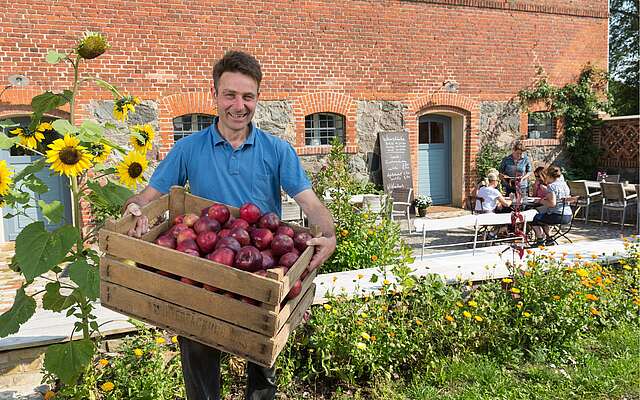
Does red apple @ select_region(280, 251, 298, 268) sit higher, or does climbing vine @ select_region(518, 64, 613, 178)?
climbing vine @ select_region(518, 64, 613, 178)

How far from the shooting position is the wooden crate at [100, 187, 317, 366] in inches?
76.4

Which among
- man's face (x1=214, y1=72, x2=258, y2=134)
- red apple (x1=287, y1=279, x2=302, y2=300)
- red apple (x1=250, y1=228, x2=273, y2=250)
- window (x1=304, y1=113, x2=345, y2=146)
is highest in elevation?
window (x1=304, y1=113, x2=345, y2=146)

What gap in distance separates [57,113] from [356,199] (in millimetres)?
5120

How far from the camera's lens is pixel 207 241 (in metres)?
2.12

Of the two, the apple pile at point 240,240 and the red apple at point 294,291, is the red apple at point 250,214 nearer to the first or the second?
the apple pile at point 240,240

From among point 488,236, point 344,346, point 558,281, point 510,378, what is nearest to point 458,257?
point 558,281

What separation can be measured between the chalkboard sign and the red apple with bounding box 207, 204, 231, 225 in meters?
8.94

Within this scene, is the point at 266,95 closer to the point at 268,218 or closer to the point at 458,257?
the point at 458,257

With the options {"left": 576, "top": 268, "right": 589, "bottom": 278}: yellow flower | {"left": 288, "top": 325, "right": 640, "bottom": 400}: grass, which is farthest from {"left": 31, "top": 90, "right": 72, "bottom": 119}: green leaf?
{"left": 576, "top": 268, "right": 589, "bottom": 278}: yellow flower

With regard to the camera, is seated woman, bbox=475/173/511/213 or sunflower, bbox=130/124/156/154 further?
seated woman, bbox=475/173/511/213

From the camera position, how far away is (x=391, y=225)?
604 cm

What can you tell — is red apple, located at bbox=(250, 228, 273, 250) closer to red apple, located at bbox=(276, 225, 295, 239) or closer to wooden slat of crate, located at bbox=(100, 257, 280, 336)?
red apple, located at bbox=(276, 225, 295, 239)

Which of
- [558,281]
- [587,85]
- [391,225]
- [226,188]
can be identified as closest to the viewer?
[226,188]

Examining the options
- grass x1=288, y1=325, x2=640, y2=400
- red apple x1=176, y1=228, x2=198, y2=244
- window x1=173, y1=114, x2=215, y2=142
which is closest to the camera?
red apple x1=176, y1=228, x2=198, y2=244
